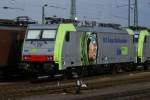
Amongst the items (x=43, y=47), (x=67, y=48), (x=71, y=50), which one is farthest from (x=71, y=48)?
(x=43, y=47)

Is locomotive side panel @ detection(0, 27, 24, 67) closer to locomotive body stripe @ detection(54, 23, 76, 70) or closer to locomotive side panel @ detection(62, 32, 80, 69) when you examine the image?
locomotive body stripe @ detection(54, 23, 76, 70)

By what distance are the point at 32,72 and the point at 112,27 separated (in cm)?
879

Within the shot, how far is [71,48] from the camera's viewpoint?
28.6 m

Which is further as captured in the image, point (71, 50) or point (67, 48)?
point (71, 50)

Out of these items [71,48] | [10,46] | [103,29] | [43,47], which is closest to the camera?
[43,47]

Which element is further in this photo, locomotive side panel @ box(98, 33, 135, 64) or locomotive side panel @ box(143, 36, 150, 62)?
locomotive side panel @ box(143, 36, 150, 62)

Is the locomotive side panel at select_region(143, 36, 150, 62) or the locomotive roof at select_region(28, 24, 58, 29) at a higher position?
the locomotive roof at select_region(28, 24, 58, 29)

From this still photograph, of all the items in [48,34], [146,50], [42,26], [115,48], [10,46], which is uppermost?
[42,26]

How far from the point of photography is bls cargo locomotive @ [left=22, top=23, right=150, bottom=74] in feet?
90.0

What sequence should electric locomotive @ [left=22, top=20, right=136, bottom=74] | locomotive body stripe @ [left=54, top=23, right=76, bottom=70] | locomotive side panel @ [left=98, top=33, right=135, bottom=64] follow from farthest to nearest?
locomotive side panel @ [left=98, top=33, right=135, bottom=64] → electric locomotive @ [left=22, top=20, right=136, bottom=74] → locomotive body stripe @ [left=54, top=23, right=76, bottom=70]

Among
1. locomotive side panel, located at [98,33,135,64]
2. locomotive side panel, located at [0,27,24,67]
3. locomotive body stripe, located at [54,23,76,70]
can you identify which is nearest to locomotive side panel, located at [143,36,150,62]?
locomotive side panel, located at [98,33,135,64]

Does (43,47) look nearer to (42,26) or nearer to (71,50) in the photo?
(42,26)

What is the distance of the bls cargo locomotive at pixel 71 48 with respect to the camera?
27.4 m

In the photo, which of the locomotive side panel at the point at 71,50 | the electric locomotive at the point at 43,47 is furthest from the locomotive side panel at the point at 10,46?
the locomotive side panel at the point at 71,50
